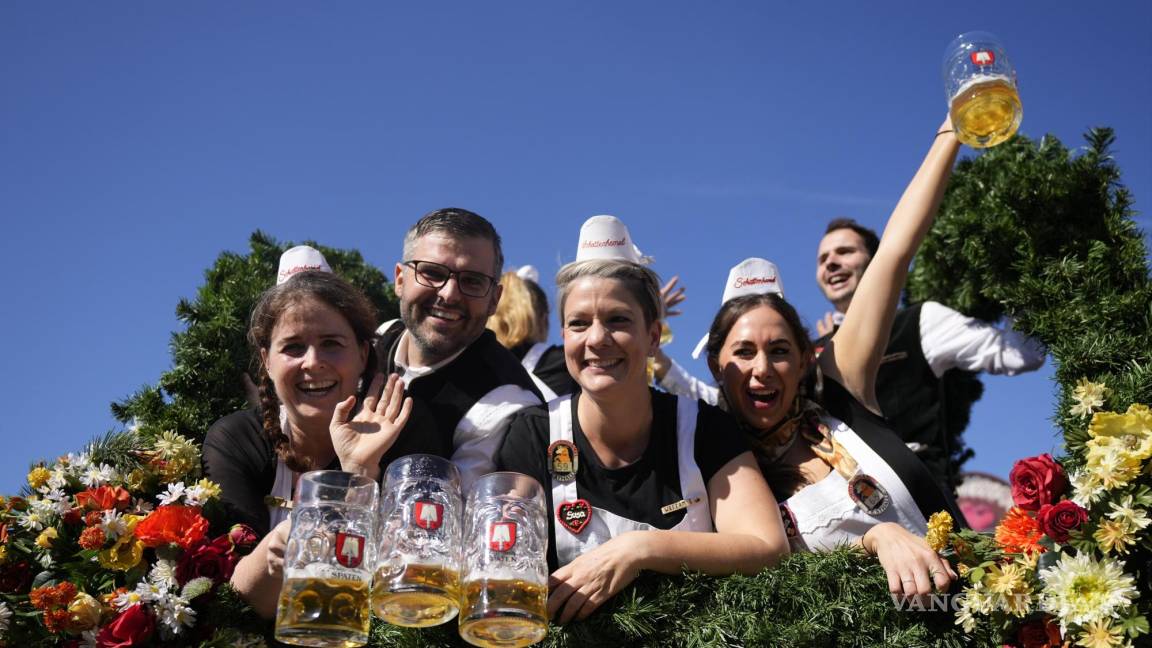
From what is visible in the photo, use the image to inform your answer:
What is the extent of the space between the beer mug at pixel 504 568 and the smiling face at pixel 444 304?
219 cm

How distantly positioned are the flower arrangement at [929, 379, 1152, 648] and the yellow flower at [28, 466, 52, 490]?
3390 mm

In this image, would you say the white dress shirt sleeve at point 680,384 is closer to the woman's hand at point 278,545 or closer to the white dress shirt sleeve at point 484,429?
the white dress shirt sleeve at point 484,429

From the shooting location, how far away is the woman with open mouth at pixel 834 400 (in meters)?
4.20

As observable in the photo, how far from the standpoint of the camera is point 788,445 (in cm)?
459

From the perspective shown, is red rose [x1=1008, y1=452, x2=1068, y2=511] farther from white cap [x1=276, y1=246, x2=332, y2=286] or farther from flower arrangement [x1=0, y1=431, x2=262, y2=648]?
white cap [x1=276, y1=246, x2=332, y2=286]

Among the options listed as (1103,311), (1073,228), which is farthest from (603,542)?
(1073,228)

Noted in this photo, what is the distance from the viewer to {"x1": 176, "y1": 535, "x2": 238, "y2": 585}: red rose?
11.4 ft

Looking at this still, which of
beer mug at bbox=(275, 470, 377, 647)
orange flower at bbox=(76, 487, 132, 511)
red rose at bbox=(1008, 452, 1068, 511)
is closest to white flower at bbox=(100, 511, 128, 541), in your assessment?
orange flower at bbox=(76, 487, 132, 511)

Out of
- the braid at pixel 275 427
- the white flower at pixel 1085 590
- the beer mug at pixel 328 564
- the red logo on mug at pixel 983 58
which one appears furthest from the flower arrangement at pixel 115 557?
the red logo on mug at pixel 983 58

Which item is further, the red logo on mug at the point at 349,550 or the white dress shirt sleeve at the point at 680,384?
the white dress shirt sleeve at the point at 680,384

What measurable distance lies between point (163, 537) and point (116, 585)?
0.26m

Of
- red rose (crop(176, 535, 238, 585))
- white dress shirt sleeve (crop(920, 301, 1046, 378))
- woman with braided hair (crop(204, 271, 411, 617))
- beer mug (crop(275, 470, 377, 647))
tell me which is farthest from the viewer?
white dress shirt sleeve (crop(920, 301, 1046, 378))

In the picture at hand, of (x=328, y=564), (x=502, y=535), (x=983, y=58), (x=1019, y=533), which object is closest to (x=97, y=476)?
(x=328, y=564)

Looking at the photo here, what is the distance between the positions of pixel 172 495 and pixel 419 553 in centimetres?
153
